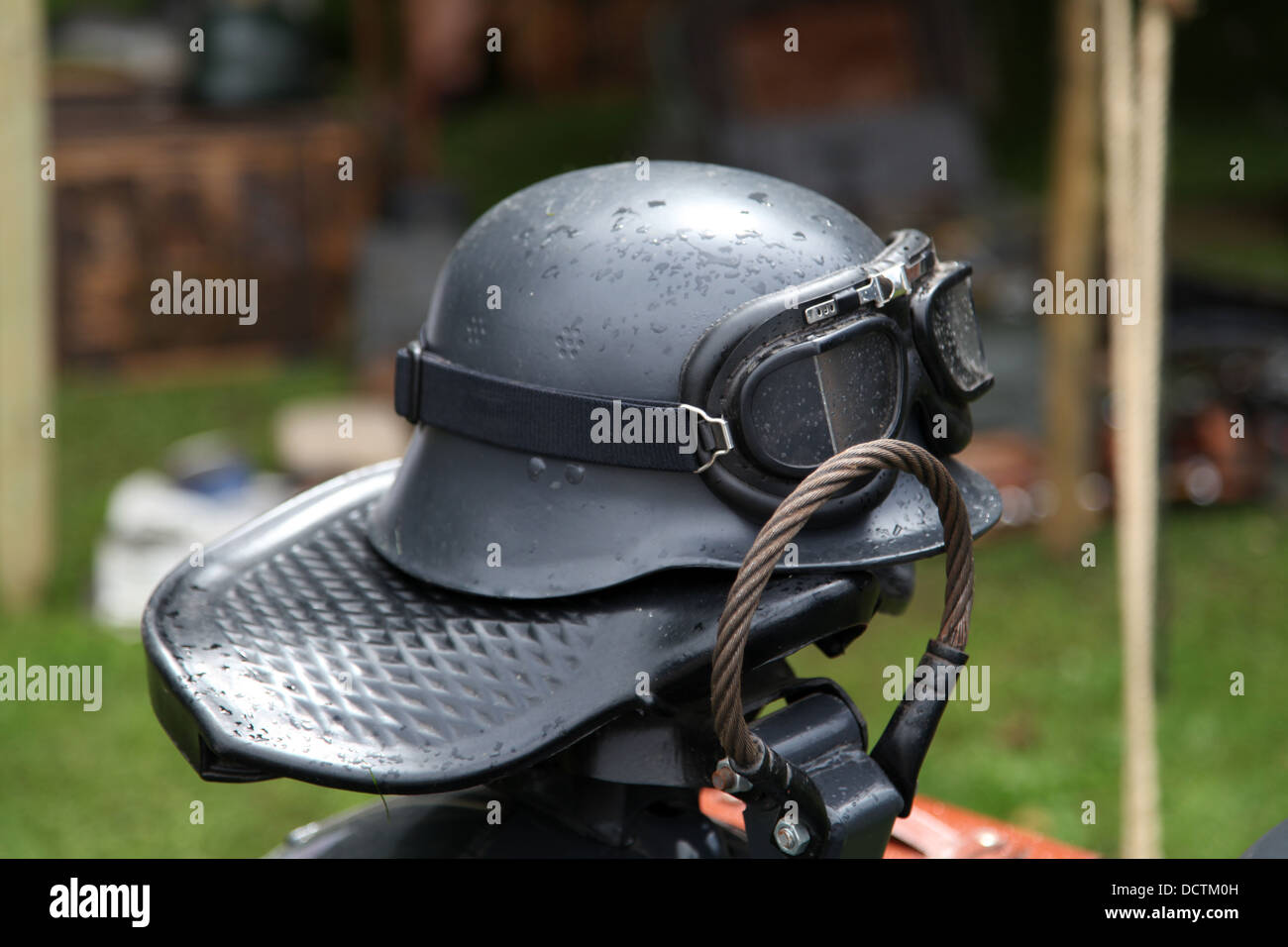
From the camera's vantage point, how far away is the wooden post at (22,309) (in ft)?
12.9

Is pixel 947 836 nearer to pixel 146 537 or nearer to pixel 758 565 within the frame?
pixel 758 565

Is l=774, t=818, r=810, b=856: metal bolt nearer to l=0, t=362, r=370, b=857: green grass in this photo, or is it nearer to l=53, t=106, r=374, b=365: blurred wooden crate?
l=0, t=362, r=370, b=857: green grass

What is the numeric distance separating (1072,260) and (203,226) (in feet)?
13.8

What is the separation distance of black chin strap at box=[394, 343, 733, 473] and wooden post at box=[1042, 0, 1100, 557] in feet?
11.2

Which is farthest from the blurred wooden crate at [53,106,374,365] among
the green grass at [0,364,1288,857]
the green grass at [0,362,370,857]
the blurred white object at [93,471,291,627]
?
the blurred white object at [93,471,291,627]

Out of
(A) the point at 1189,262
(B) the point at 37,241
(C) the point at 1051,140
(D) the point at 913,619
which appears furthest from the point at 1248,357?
(C) the point at 1051,140

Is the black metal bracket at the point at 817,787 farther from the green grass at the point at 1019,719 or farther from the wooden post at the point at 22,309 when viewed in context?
the wooden post at the point at 22,309

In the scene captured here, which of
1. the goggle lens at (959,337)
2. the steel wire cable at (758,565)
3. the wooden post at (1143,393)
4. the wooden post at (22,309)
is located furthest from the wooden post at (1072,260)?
the steel wire cable at (758,565)

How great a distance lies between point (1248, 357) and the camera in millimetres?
5090

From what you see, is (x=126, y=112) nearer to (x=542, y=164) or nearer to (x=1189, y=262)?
(x=542, y=164)

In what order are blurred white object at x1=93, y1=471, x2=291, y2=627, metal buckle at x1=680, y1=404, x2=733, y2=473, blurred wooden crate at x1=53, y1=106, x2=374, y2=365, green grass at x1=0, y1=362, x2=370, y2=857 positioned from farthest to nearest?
blurred wooden crate at x1=53, y1=106, x2=374, y2=365, blurred white object at x1=93, y1=471, x2=291, y2=627, green grass at x1=0, y1=362, x2=370, y2=857, metal buckle at x1=680, y1=404, x2=733, y2=473

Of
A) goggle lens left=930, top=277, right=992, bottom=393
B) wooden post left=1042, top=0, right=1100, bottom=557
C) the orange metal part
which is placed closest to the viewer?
goggle lens left=930, top=277, right=992, bottom=393

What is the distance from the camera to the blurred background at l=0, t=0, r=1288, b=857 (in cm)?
362
